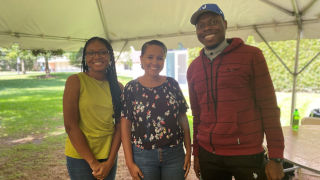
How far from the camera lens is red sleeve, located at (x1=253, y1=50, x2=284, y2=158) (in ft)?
4.48

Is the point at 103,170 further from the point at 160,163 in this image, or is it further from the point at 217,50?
the point at 217,50

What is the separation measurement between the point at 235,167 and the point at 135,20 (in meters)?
3.28

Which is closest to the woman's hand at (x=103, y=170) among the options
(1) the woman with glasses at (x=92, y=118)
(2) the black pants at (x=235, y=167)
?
(1) the woman with glasses at (x=92, y=118)

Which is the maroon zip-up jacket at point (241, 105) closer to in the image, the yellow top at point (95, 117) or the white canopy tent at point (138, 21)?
the yellow top at point (95, 117)

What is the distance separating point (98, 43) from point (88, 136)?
2.39 ft

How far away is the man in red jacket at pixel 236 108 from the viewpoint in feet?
4.52

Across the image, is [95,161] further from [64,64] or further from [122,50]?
[64,64]

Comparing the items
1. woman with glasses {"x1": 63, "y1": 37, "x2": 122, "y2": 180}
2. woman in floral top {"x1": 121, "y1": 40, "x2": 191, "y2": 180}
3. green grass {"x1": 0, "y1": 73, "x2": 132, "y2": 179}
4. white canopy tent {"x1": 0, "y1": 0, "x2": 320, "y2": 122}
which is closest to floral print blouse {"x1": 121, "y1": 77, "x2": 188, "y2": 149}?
woman in floral top {"x1": 121, "y1": 40, "x2": 191, "y2": 180}

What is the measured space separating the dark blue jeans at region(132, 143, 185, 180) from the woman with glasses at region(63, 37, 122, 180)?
22 cm

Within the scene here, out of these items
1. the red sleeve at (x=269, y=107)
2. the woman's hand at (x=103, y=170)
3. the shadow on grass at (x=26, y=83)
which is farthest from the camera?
the shadow on grass at (x=26, y=83)

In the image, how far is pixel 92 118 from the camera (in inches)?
63.4

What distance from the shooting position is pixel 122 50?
15.7 ft

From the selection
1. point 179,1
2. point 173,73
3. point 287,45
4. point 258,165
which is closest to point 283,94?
point 287,45

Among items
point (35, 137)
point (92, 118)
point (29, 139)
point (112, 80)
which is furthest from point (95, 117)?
point (35, 137)
